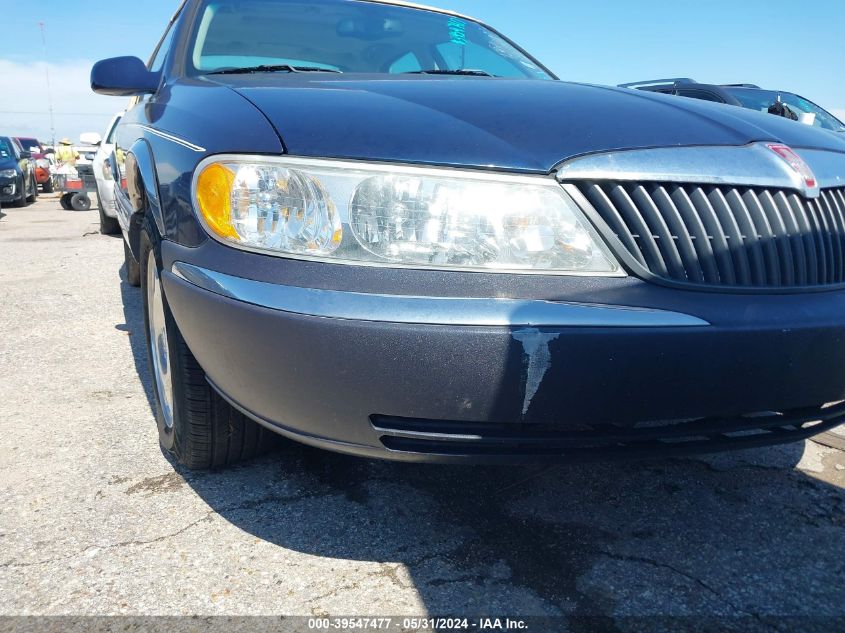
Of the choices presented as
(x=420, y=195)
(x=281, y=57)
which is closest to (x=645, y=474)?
(x=420, y=195)

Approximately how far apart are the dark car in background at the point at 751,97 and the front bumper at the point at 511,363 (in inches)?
Result: 229

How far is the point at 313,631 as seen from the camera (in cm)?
155

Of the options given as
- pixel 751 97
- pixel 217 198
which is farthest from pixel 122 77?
pixel 751 97

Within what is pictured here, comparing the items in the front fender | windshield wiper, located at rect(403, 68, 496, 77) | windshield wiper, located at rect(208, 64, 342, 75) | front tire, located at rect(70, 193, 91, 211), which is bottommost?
front tire, located at rect(70, 193, 91, 211)

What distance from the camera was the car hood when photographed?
1532 mm

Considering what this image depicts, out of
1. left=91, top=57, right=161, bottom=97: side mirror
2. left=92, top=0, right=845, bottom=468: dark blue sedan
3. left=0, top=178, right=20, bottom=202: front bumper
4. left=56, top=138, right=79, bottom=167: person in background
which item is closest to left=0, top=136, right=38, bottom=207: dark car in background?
left=0, top=178, right=20, bottom=202: front bumper

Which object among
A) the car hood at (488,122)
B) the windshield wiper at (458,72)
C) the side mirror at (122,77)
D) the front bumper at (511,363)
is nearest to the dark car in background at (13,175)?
the side mirror at (122,77)

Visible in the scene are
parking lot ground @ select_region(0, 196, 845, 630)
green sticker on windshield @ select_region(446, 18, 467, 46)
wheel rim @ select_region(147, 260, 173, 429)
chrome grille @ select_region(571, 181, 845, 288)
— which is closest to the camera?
chrome grille @ select_region(571, 181, 845, 288)

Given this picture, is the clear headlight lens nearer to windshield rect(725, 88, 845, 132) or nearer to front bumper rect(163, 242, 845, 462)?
front bumper rect(163, 242, 845, 462)

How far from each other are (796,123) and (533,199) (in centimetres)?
103

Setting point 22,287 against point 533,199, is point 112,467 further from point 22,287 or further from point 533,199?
point 22,287

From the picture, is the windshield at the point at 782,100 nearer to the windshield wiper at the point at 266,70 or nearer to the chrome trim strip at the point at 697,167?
the windshield wiper at the point at 266,70

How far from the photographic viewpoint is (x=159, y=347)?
2.33m

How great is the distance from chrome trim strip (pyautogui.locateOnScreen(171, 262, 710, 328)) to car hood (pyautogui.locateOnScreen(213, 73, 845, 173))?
293 mm
